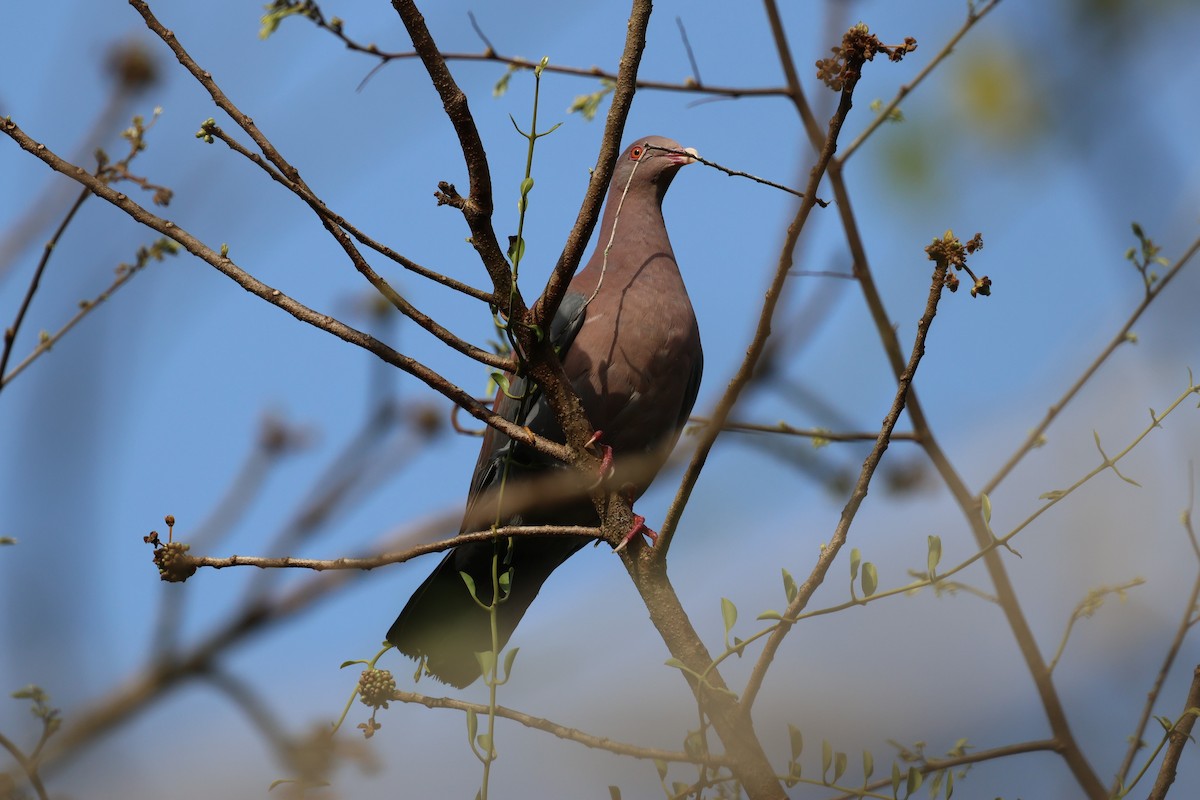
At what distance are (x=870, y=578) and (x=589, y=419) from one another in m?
2.09

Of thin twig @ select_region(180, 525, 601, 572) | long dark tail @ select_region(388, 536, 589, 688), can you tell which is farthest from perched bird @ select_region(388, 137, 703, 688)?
thin twig @ select_region(180, 525, 601, 572)

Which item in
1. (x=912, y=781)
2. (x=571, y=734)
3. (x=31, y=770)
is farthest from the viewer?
(x=912, y=781)

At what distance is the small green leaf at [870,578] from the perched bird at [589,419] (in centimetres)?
180

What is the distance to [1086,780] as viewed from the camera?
3508 millimetres

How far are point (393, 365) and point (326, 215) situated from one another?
0.38 meters

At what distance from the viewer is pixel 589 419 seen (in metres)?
4.55

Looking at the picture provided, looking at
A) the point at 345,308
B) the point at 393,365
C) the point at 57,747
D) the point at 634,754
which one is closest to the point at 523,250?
the point at 393,365

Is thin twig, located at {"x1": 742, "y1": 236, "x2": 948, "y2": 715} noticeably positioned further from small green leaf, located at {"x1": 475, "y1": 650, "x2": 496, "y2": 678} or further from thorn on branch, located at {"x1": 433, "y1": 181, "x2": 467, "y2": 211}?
thorn on branch, located at {"x1": 433, "y1": 181, "x2": 467, "y2": 211}

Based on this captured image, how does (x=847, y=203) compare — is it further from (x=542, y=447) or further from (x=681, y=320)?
(x=542, y=447)

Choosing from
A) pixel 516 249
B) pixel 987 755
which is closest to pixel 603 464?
pixel 516 249

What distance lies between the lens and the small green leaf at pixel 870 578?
2564mm

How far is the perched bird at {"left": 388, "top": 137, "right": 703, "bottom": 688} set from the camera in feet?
14.8

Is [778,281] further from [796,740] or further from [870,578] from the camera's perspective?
[796,740]

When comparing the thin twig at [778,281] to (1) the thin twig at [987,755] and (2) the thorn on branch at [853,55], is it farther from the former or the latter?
(1) the thin twig at [987,755]
